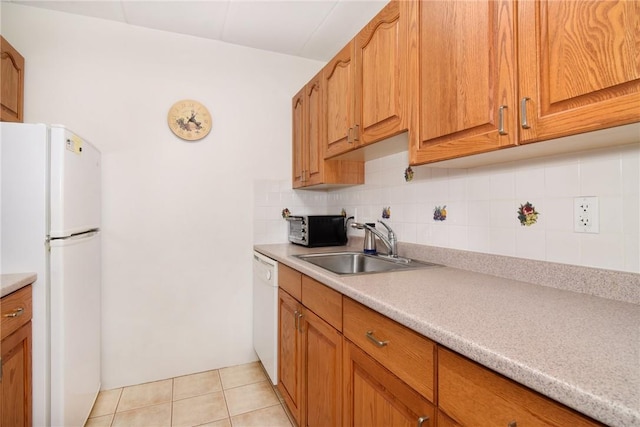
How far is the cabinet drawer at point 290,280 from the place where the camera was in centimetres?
159

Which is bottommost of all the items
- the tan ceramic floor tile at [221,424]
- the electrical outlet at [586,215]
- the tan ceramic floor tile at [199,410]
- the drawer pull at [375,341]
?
the tan ceramic floor tile at [221,424]

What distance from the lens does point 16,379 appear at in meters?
1.22

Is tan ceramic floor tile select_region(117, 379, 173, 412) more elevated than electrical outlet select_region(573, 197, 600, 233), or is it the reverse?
electrical outlet select_region(573, 197, 600, 233)

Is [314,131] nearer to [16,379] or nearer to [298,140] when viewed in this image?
[298,140]

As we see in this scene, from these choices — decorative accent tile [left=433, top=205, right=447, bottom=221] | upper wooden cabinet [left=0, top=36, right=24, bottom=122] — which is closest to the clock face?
upper wooden cabinet [left=0, top=36, right=24, bottom=122]

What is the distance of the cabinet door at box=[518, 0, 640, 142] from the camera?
0.68m

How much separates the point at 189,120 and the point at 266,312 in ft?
4.72

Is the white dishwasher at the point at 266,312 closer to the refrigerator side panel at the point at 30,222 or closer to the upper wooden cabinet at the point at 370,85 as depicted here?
the upper wooden cabinet at the point at 370,85

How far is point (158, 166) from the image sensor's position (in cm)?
215

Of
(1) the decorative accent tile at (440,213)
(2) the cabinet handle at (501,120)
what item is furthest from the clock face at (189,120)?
(2) the cabinet handle at (501,120)

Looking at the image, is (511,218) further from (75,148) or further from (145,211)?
(145,211)

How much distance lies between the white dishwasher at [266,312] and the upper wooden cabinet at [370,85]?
860 mm

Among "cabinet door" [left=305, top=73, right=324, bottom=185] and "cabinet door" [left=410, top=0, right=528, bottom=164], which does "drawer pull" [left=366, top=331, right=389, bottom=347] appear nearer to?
"cabinet door" [left=410, top=0, right=528, bottom=164]

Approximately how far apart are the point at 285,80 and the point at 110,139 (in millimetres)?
1327
